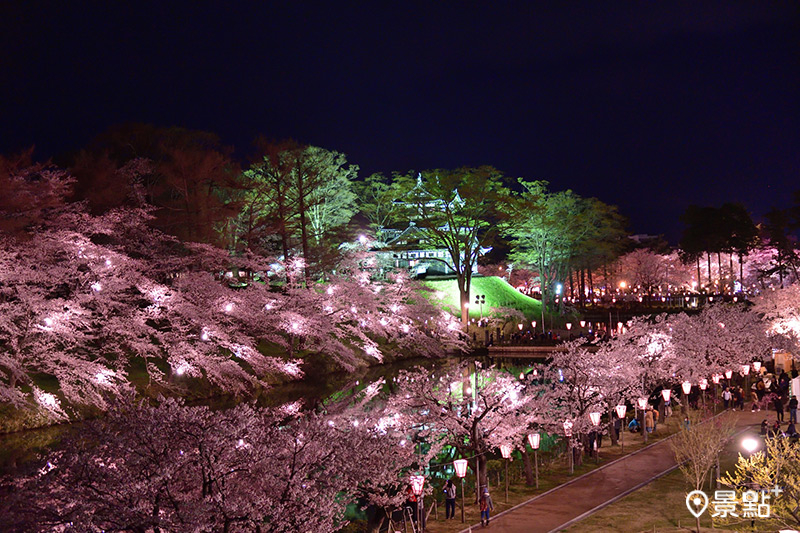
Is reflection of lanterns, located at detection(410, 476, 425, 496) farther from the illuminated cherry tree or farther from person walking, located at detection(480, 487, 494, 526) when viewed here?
the illuminated cherry tree

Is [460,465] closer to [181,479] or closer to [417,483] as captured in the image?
[417,483]

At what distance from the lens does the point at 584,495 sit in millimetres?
16516

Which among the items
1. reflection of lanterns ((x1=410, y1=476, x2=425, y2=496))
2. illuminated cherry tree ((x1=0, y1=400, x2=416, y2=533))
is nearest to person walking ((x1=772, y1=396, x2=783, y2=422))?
reflection of lanterns ((x1=410, y1=476, x2=425, y2=496))

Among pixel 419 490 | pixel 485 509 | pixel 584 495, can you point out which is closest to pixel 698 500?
pixel 584 495

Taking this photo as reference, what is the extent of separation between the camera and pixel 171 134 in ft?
114

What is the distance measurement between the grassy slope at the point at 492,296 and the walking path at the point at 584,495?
37694 mm

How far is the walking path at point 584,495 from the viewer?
14.5 meters

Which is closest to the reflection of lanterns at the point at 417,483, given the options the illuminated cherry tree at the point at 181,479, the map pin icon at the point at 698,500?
the illuminated cherry tree at the point at 181,479

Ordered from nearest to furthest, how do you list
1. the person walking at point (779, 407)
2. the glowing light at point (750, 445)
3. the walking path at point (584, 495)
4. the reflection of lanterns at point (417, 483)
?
the reflection of lanterns at point (417, 483) < the walking path at point (584, 495) < the glowing light at point (750, 445) < the person walking at point (779, 407)

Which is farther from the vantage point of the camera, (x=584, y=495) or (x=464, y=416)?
(x=464, y=416)

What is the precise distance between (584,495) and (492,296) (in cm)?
4506

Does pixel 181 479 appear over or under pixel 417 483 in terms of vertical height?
over

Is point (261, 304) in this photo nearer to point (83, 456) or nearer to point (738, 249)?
point (83, 456)

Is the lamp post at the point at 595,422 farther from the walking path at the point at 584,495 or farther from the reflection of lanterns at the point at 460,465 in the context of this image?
the reflection of lanterns at the point at 460,465
